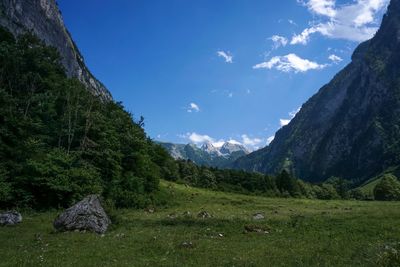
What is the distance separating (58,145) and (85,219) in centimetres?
3685

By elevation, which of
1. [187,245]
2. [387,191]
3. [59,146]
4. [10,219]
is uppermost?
[59,146]

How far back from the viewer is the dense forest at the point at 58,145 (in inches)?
2010

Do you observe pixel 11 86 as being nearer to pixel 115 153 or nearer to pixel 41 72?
pixel 41 72

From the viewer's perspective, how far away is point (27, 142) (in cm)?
5488

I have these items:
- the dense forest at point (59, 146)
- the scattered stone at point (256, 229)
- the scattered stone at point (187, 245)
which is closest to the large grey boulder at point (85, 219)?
the scattered stone at point (187, 245)

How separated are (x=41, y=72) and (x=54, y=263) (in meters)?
82.5

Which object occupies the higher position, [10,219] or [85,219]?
[85,219]

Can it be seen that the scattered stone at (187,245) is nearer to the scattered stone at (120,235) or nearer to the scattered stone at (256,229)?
the scattered stone at (120,235)

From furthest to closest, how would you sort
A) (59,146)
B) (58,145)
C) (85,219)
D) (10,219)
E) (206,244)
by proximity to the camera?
(58,145) < (59,146) < (10,219) < (85,219) < (206,244)

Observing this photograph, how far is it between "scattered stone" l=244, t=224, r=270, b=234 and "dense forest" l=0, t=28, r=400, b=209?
27.2 m

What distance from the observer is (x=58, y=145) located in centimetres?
6719

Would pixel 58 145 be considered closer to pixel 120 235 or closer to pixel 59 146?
pixel 59 146

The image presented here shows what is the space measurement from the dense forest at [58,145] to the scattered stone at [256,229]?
27178mm

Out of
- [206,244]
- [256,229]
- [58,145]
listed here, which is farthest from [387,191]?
[206,244]
